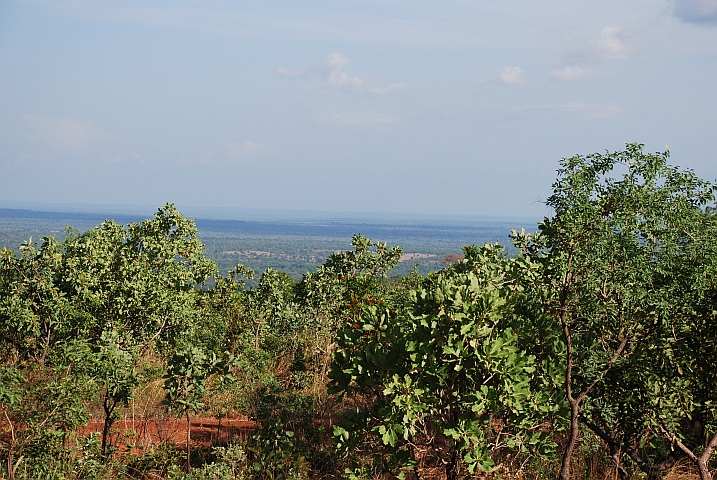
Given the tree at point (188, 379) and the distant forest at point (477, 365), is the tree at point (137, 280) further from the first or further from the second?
the tree at point (188, 379)

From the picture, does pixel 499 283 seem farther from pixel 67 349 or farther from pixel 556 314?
pixel 67 349

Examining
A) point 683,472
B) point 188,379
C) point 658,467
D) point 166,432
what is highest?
point 188,379

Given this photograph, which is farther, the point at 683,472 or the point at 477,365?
the point at 683,472

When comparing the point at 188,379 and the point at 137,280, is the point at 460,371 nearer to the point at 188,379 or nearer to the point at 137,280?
the point at 188,379

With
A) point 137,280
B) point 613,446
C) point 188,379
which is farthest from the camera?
point 137,280

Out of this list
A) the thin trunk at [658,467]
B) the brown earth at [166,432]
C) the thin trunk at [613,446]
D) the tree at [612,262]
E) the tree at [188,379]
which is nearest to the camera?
the tree at [612,262]

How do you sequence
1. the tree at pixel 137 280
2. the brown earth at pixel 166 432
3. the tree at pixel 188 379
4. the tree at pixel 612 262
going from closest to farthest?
the tree at pixel 612 262
the tree at pixel 188 379
the brown earth at pixel 166 432
the tree at pixel 137 280

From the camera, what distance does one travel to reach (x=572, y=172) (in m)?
7.70

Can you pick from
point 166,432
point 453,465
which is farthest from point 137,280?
point 453,465

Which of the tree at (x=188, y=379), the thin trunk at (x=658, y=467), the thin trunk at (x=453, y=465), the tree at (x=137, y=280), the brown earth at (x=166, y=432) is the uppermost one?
the tree at (x=137, y=280)

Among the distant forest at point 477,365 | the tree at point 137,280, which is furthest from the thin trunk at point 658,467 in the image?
the tree at point 137,280

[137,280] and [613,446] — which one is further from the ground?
[137,280]

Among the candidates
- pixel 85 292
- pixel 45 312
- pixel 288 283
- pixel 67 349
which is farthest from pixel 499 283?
pixel 288 283

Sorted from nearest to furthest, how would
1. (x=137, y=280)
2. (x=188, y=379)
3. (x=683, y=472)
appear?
(x=188, y=379) → (x=683, y=472) → (x=137, y=280)
